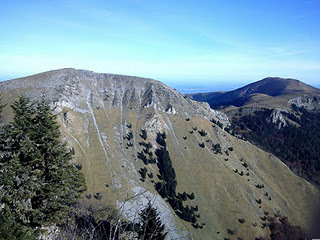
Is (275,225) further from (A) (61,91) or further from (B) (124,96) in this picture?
(A) (61,91)

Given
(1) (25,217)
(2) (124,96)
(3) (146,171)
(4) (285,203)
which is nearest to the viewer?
(1) (25,217)

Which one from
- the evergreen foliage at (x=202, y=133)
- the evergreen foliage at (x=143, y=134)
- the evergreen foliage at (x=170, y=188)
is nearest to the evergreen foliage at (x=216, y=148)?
the evergreen foliage at (x=202, y=133)

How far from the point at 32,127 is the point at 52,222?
10902 millimetres

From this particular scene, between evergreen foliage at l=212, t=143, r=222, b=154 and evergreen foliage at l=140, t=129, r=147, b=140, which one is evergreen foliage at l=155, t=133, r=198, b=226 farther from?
evergreen foliage at l=212, t=143, r=222, b=154

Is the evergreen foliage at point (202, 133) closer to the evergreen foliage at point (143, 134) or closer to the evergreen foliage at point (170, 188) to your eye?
the evergreen foliage at point (170, 188)

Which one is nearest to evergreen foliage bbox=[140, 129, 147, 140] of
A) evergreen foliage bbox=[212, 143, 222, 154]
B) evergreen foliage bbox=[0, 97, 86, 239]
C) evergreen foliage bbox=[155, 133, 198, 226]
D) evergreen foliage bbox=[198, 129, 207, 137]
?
evergreen foliage bbox=[155, 133, 198, 226]

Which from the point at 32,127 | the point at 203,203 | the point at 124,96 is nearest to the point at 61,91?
the point at 124,96

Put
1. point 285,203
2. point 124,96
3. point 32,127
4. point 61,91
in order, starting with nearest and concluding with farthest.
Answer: point 32,127
point 285,203
point 61,91
point 124,96

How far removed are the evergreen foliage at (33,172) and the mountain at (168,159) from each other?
4634 cm

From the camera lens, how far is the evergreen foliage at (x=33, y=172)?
20594 mm

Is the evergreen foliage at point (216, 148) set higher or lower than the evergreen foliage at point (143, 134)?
lower

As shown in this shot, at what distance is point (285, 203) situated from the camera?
107 m

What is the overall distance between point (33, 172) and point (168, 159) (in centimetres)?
8510

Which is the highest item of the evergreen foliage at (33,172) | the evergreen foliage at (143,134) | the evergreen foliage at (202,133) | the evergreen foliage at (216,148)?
the evergreen foliage at (33,172)
